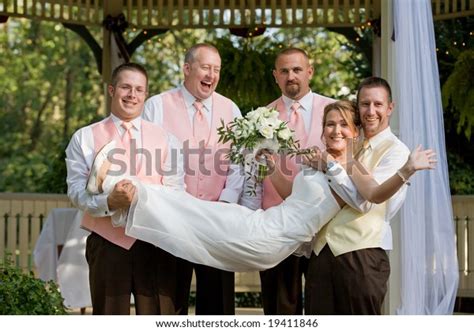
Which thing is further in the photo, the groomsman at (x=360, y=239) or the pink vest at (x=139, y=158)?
the pink vest at (x=139, y=158)

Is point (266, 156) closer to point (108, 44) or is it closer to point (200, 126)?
point (200, 126)

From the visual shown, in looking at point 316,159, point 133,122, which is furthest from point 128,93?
point 316,159

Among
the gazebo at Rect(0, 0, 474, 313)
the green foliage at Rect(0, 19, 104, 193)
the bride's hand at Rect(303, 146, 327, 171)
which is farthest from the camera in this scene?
the green foliage at Rect(0, 19, 104, 193)

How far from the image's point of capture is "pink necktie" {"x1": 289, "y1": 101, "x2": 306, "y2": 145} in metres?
6.65

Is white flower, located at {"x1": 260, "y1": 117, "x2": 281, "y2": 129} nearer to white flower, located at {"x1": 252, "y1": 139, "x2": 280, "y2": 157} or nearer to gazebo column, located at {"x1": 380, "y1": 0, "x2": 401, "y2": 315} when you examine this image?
white flower, located at {"x1": 252, "y1": 139, "x2": 280, "y2": 157}

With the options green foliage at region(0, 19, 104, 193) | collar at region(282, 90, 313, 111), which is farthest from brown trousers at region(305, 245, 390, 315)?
green foliage at region(0, 19, 104, 193)

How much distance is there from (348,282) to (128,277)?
1272 mm

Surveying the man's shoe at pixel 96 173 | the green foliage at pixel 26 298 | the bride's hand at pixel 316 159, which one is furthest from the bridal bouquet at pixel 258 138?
the green foliage at pixel 26 298

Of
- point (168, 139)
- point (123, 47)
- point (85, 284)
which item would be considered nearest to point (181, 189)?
point (168, 139)

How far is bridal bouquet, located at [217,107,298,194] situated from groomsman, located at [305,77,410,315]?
0.38 meters

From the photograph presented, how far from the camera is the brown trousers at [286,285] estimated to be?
6469 mm

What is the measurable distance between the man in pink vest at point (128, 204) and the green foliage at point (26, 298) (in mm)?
243

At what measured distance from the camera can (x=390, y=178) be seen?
18.3 feet

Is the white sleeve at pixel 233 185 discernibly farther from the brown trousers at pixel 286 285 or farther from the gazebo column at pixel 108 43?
the gazebo column at pixel 108 43
